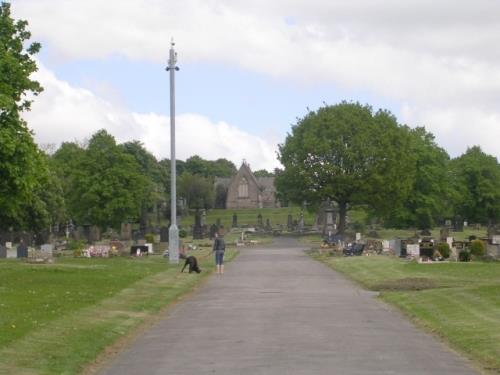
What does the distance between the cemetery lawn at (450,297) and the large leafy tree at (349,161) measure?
117 ft

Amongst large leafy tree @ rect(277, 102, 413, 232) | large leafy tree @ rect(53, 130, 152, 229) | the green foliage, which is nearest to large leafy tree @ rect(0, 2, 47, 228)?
large leafy tree @ rect(53, 130, 152, 229)

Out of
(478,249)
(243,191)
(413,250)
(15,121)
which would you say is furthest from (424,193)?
(243,191)

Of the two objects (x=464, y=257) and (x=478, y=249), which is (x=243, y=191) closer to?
(x=478, y=249)

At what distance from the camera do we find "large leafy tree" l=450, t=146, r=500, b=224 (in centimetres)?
10012

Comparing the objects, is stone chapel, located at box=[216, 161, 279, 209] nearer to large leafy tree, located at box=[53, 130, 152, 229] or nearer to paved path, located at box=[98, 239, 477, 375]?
large leafy tree, located at box=[53, 130, 152, 229]

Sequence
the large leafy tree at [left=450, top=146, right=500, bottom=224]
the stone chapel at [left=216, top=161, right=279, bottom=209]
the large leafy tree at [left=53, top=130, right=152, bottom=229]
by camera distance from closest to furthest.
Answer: the large leafy tree at [left=53, top=130, right=152, bottom=229] → the large leafy tree at [left=450, top=146, right=500, bottom=224] → the stone chapel at [left=216, top=161, right=279, bottom=209]

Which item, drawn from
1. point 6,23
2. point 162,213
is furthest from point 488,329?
point 162,213

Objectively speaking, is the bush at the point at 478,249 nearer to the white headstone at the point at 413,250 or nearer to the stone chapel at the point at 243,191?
the white headstone at the point at 413,250

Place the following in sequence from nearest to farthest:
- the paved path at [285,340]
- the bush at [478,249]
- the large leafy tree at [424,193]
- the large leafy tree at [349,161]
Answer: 1. the paved path at [285,340]
2. the bush at [478,249]
3. the large leafy tree at [349,161]
4. the large leafy tree at [424,193]

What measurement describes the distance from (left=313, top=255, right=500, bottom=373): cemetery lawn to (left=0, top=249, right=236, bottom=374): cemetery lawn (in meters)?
5.72

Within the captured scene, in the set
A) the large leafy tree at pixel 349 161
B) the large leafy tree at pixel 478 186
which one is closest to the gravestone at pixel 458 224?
the large leafy tree at pixel 478 186

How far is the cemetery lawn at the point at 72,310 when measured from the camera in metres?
13.2

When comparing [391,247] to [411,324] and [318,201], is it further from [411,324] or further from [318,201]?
[411,324]

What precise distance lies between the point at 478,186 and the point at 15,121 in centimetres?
7943
